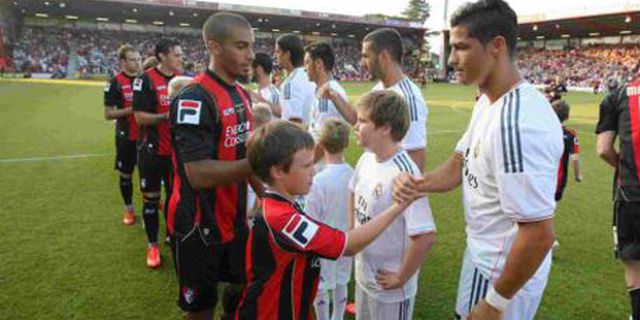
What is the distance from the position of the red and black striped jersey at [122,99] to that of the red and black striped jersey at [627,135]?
5818 millimetres

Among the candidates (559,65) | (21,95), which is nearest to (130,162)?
(21,95)

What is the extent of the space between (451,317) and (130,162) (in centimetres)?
486

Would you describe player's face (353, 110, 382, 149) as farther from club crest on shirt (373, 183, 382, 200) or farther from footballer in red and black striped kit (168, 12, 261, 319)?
footballer in red and black striped kit (168, 12, 261, 319)

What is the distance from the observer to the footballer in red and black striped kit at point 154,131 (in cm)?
543

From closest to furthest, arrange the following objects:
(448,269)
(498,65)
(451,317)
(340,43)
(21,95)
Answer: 1. (498,65)
2. (451,317)
3. (448,269)
4. (21,95)
5. (340,43)

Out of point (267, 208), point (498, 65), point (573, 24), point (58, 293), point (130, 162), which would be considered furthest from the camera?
point (573, 24)

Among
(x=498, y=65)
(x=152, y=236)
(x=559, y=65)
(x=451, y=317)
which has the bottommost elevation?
(x=451, y=317)

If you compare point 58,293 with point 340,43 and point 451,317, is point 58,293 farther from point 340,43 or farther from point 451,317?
point 340,43

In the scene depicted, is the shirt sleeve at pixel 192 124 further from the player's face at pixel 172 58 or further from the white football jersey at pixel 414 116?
the player's face at pixel 172 58

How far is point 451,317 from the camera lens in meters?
4.29

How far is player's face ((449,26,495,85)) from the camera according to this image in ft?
6.93

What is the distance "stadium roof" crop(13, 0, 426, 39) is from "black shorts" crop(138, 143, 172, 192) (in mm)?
46454

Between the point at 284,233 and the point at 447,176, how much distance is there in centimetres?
104

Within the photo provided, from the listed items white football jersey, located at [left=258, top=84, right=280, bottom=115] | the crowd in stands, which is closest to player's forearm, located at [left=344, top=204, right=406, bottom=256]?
white football jersey, located at [left=258, top=84, right=280, bottom=115]
